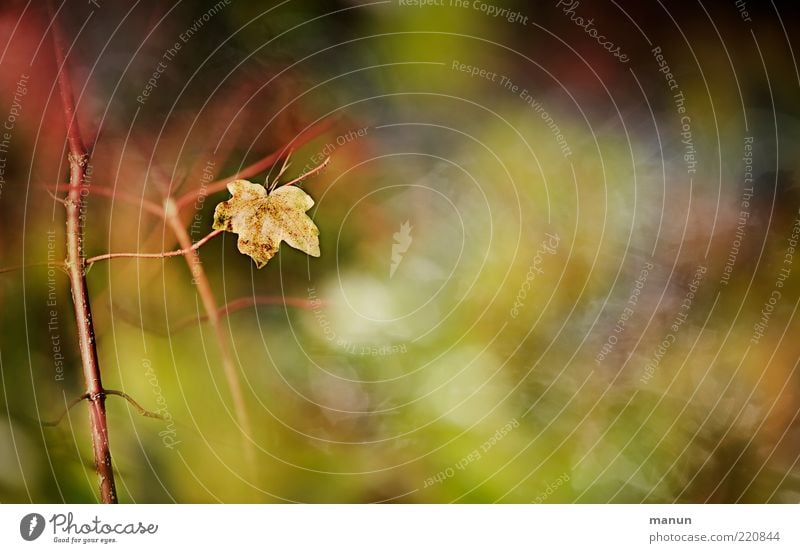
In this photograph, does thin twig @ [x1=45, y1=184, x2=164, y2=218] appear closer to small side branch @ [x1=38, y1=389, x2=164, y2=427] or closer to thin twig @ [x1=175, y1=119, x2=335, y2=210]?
thin twig @ [x1=175, y1=119, x2=335, y2=210]

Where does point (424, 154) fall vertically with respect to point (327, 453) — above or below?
above

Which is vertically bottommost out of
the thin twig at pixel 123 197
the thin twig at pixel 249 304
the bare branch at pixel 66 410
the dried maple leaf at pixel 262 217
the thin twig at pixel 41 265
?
the bare branch at pixel 66 410

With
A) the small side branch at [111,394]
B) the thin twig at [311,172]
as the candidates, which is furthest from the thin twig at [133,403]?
the thin twig at [311,172]
